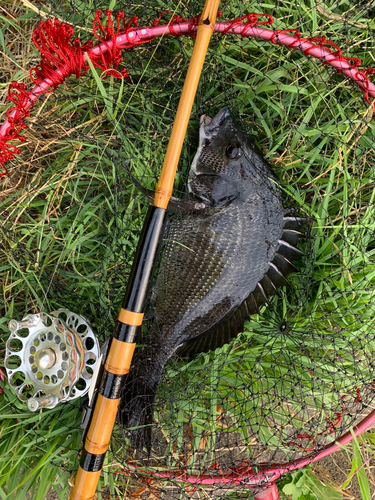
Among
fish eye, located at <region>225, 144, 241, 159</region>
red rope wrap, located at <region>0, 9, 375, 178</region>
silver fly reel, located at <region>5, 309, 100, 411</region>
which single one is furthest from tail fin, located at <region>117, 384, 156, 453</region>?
red rope wrap, located at <region>0, 9, 375, 178</region>

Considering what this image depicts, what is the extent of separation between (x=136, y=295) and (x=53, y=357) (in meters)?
0.65

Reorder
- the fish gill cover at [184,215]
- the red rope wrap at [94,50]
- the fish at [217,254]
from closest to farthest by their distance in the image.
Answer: the red rope wrap at [94,50], the fish at [217,254], the fish gill cover at [184,215]

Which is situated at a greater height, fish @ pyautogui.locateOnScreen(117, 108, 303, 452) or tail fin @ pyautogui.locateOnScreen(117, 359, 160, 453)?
fish @ pyautogui.locateOnScreen(117, 108, 303, 452)

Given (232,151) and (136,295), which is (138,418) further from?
(232,151)

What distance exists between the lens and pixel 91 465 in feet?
6.07

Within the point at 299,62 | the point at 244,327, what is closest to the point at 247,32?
the point at 299,62

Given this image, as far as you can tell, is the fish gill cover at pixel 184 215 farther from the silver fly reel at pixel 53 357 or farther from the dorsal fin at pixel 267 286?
the silver fly reel at pixel 53 357

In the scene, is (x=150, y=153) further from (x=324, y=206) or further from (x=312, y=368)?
(x=312, y=368)

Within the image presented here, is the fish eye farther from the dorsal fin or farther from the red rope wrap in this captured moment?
the red rope wrap

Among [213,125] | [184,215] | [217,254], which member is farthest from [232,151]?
[217,254]

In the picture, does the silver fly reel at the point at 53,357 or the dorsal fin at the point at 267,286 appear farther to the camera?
the dorsal fin at the point at 267,286

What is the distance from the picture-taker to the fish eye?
6.70 feet

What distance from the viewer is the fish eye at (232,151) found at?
6.70 ft

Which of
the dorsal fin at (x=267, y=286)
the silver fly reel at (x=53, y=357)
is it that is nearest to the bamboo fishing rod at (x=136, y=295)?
the silver fly reel at (x=53, y=357)
